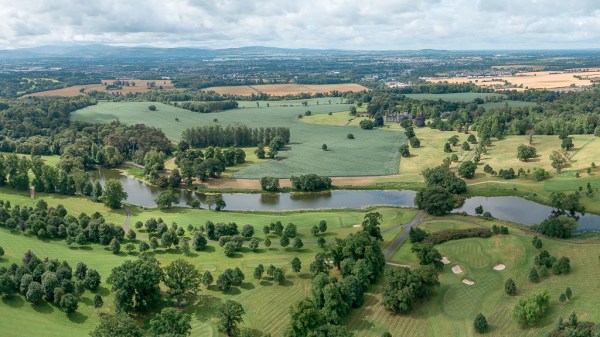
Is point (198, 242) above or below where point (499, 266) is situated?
above

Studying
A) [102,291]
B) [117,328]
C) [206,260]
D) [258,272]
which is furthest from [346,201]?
[117,328]

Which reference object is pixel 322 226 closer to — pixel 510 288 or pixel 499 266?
pixel 499 266

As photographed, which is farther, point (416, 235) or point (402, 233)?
point (402, 233)

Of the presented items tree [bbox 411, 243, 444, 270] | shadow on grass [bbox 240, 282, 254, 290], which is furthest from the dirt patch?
shadow on grass [bbox 240, 282, 254, 290]

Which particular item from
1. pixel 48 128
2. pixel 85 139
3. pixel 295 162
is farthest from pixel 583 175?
pixel 48 128

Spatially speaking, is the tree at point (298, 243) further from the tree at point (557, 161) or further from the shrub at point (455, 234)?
the tree at point (557, 161)

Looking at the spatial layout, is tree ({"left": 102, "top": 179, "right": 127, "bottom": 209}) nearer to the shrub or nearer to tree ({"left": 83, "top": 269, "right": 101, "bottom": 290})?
tree ({"left": 83, "top": 269, "right": 101, "bottom": 290})
